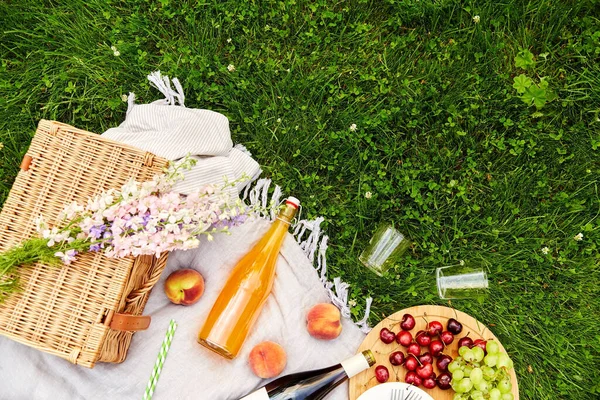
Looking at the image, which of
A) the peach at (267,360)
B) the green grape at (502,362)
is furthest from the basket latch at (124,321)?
the green grape at (502,362)

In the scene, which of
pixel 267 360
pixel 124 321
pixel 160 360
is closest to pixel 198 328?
pixel 160 360

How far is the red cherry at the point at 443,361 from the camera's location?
220 centimetres

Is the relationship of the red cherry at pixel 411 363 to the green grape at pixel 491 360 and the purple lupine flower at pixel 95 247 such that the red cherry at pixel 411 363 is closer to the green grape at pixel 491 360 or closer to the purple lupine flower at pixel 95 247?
the green grape at pixel 491 360

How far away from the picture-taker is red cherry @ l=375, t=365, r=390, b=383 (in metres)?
2.20

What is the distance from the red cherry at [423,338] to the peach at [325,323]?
349 mm

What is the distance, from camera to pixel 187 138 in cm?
228

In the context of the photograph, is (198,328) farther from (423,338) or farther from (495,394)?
(495,394)

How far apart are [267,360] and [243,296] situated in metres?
0.30

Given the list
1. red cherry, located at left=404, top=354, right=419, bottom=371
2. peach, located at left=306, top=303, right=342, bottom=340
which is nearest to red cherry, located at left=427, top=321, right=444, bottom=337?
red cherry, located at left=404, top=354, right=419, bottom=371

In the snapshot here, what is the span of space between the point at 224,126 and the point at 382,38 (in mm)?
947

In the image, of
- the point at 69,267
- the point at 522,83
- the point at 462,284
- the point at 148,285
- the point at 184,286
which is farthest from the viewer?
the point at 522,83

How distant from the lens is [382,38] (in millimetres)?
2613

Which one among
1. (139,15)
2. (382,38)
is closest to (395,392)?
(382,38)

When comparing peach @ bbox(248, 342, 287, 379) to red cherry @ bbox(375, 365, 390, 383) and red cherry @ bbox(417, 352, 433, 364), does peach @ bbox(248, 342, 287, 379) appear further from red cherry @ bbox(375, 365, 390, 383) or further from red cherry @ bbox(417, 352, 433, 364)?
red cherry @ bbox(417, 352, 433, 364)
